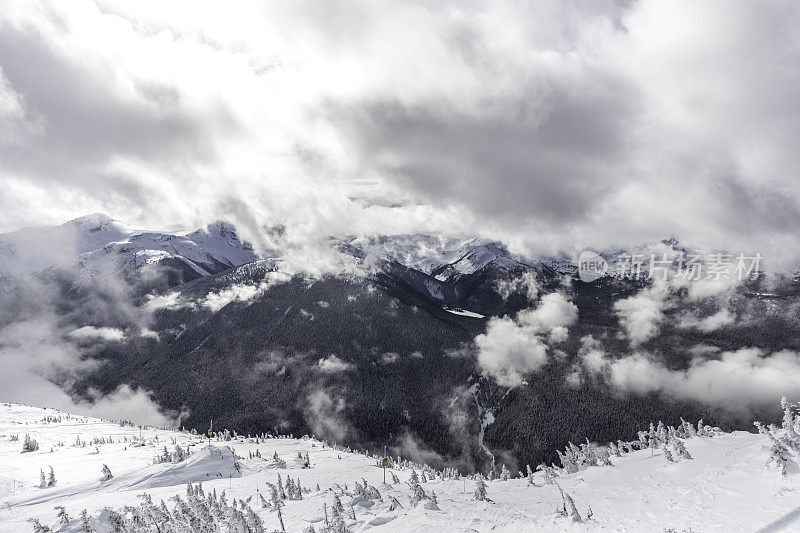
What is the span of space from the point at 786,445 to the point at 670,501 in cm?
1509

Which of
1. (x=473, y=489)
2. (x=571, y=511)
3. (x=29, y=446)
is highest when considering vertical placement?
(x=29, y=446)

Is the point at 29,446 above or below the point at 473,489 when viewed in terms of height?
above

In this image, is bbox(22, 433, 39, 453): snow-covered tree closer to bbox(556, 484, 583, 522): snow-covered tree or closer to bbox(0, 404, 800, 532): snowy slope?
bbox(0, 404, 800, 532): snowy slope

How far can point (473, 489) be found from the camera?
237 feet

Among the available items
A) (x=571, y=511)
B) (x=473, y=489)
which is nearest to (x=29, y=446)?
(x=473, y=489)

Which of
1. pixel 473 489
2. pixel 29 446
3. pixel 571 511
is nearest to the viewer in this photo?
pixel 571 511

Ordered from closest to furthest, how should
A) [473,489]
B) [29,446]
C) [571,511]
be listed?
[571,511] < [473,489] < [29,446]

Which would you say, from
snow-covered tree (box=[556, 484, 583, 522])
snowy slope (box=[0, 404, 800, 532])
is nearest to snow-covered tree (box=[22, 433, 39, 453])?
snowy slope (box=[0, 404, 800, 532])

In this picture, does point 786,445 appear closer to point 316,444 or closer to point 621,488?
point 621,488

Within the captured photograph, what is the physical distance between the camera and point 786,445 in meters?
46.6

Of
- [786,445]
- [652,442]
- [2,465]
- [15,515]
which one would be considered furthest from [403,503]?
[2,465]

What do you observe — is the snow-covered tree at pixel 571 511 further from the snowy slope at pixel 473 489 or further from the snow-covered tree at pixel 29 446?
the snow-covered tree at pixel 29 446

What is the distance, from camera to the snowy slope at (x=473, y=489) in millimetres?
40906

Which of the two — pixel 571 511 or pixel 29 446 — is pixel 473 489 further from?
pixel 29 446
